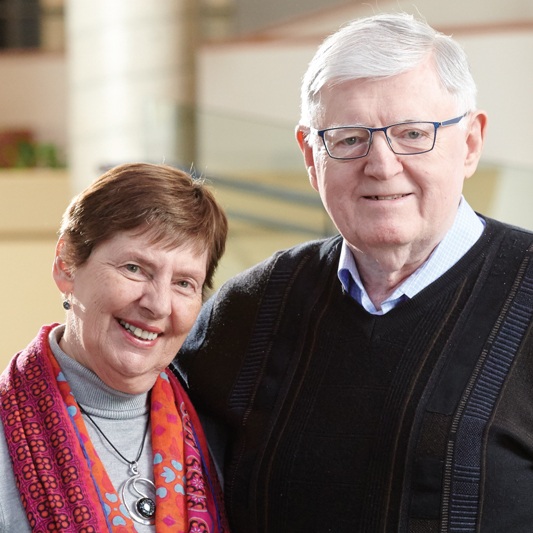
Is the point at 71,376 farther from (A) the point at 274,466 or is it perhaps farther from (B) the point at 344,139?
(B) the point at 344,139

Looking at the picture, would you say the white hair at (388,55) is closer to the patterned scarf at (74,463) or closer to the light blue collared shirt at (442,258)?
the light blue collared shirt at (442,258)

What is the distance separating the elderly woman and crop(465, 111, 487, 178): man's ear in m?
0.51

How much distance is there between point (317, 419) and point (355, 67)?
0.68m

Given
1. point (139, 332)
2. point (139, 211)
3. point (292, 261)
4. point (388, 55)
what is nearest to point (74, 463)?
point (139, 332)

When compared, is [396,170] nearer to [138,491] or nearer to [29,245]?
[138,491]

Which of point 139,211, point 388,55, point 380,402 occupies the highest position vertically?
point 388,55

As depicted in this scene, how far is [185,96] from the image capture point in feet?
26.3

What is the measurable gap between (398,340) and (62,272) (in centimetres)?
66

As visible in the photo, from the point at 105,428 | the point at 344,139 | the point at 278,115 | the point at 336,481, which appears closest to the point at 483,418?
the point at 336,481

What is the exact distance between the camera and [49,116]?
985 centimetres

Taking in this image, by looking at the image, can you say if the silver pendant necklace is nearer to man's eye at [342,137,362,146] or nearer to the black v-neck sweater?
the black v-neck sweater

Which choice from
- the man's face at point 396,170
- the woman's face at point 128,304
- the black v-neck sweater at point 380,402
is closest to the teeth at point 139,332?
the woman's face at point 128,304

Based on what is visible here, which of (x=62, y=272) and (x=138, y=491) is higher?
(x=62, y=272)

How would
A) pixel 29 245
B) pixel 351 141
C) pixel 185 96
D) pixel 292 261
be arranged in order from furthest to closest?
pixel 29 245
pixel 185 96
pixel 292 261
pixel 351 141
